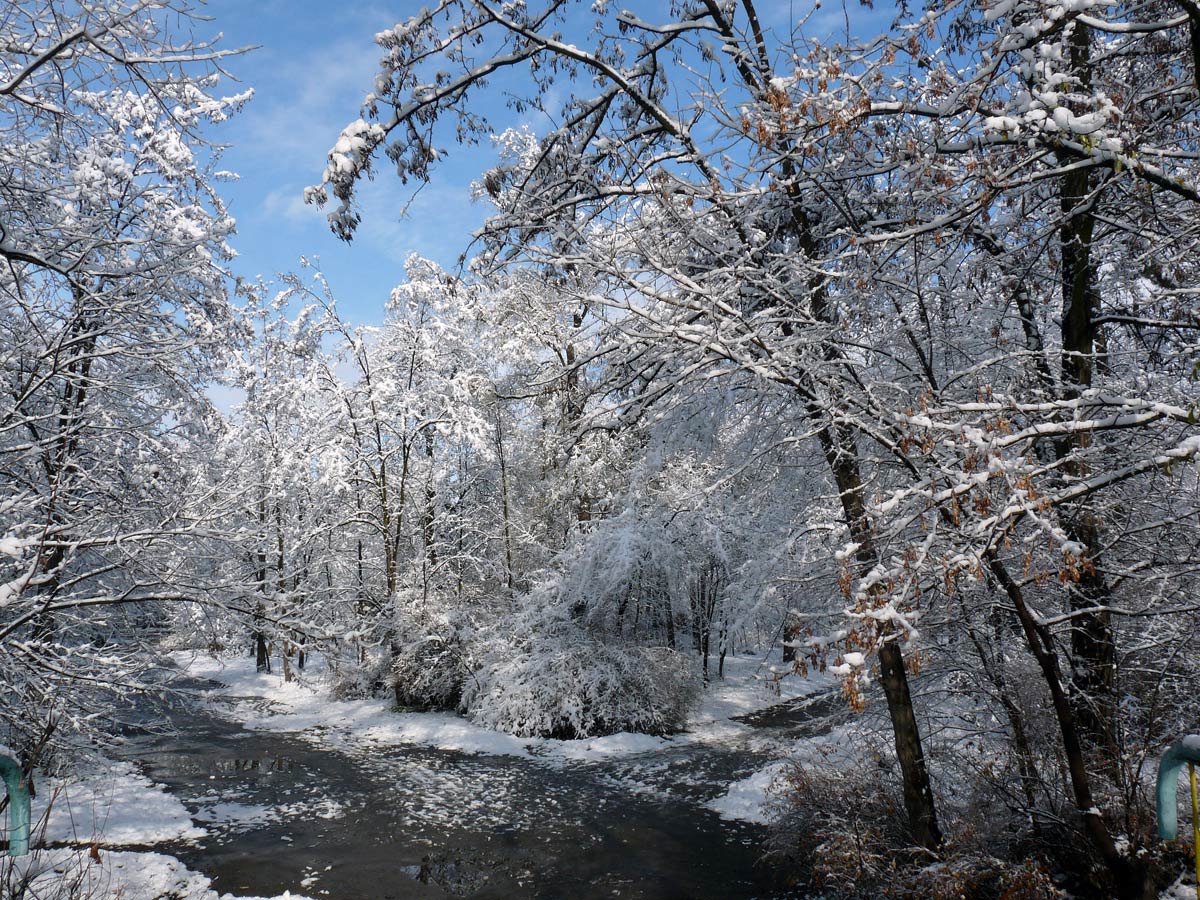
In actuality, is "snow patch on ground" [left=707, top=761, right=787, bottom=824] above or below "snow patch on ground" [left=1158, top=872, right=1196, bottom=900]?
below

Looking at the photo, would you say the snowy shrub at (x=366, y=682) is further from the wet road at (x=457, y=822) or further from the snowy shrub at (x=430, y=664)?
the wet road at (x=457, y=822)

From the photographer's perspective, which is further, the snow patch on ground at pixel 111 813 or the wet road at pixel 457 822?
the snow patch on ground at pixel 111 813

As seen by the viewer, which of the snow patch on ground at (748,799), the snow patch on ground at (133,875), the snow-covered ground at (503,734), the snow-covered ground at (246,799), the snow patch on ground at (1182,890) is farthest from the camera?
the snow-covered ground at (503,734)

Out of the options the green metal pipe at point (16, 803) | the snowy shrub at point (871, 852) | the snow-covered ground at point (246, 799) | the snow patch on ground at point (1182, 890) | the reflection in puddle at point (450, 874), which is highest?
the green metal pipe at point (16, 803)

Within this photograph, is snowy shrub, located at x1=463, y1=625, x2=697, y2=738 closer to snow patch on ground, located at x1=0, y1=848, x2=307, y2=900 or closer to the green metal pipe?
snow patch on ground, located at x1=0, y1=848, x2=307, y2=900

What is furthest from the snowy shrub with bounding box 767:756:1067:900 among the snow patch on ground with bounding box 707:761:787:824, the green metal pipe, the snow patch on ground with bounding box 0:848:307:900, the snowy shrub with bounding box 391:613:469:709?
the snowy shrub with bounding box 391:613:469:709

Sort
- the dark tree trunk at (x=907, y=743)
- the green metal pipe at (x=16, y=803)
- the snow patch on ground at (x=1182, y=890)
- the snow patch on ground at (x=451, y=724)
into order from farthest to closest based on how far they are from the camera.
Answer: the snow patch on ground at (x=451, y=724), the dark tree trunk at (x=907, y=743), the snow patch on ground at (x=1182, y=890), the green metal pipe at (x=16, y=803)

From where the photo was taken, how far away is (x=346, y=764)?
1255 cm

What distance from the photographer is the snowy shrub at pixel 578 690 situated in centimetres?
1452

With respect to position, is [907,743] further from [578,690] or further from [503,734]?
[503,734]

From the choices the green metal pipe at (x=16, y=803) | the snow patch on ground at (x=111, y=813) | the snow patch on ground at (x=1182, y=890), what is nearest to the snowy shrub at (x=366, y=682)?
the snow patch on ground at (x=111, y=813)

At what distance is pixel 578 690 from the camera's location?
14727 millimetres

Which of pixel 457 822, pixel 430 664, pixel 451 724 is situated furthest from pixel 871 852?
pixel 430 664

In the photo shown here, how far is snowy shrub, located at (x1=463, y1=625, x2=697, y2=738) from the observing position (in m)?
14.5
